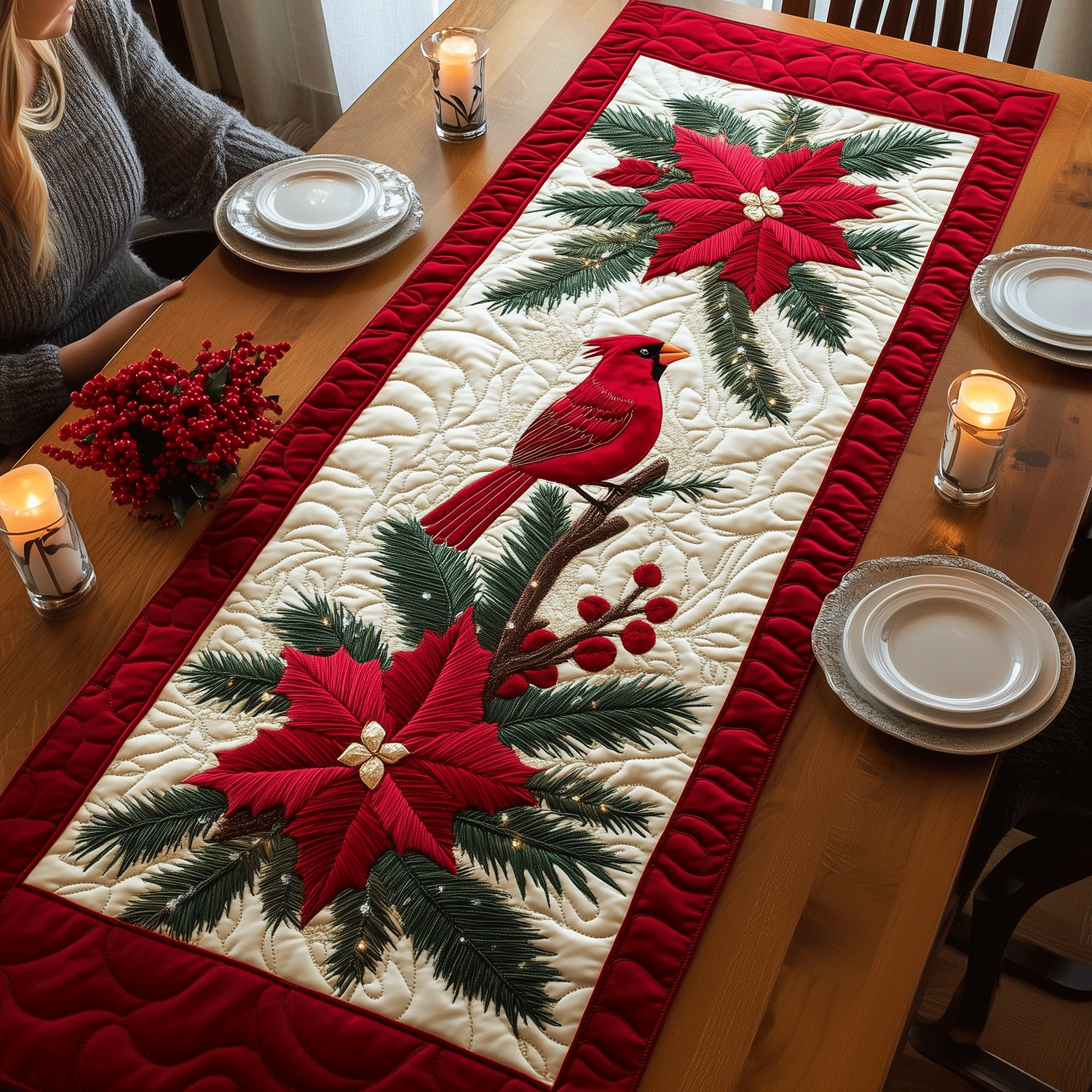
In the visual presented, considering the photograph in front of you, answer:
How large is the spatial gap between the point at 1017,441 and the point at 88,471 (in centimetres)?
101

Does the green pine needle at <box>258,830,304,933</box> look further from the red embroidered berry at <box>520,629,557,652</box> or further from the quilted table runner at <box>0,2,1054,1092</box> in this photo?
the red embroidered berry at <box>520,629,557,652</box>

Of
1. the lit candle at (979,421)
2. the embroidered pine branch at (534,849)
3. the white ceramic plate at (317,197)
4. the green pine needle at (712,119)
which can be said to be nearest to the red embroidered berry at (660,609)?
the embroidered pine branch at (534,849)

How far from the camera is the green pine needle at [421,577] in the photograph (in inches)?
41.4

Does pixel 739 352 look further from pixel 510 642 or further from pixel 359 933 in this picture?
pixel 359 933

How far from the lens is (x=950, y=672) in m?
0.99

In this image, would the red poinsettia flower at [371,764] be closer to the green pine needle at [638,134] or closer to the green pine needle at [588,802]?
the green pine needle at [588,802]

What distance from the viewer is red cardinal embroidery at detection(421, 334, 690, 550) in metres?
1.14

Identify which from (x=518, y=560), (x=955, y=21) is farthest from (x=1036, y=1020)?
(x=955, y=21)

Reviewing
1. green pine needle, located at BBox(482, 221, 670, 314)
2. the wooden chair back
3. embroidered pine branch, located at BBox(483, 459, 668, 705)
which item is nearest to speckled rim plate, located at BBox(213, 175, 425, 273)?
green pine needle, located at BBox(482, 221, 670, 314)

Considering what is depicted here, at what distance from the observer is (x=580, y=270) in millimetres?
1381

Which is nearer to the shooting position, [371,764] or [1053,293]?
[371,764]

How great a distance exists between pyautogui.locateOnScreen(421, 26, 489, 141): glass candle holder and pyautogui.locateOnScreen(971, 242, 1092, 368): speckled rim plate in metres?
0.71

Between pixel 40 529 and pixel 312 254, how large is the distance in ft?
1.83

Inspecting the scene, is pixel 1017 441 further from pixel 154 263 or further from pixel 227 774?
pixel 154 263
